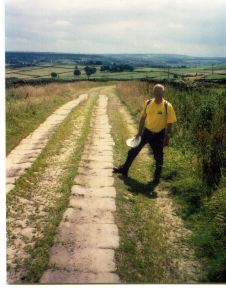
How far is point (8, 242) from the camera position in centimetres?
484

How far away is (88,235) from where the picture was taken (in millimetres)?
5082

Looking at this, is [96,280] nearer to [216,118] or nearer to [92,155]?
[92,155]

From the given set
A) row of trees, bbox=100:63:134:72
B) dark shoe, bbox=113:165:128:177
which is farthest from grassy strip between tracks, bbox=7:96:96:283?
row of trees, bbox=100:63:134:72

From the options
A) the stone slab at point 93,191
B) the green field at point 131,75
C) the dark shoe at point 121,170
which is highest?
the green field at point 131,75

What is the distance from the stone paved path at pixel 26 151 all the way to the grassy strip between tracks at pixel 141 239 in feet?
6.97

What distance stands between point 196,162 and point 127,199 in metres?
2.23

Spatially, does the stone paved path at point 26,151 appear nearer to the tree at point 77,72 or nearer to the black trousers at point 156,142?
the black trousers at point 156,142

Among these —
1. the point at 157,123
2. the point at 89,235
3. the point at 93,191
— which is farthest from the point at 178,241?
the point at 157,123

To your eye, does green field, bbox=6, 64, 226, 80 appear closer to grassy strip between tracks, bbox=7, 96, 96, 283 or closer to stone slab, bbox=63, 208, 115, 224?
grassy strip between tracks, bbox=7, 96, 96, 283

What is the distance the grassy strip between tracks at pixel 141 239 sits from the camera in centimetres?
434

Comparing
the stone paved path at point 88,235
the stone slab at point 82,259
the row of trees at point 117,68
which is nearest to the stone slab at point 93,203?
the stone paved path at point 88,235

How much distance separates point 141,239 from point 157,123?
2.91m

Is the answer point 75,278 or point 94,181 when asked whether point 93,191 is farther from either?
point 75,278

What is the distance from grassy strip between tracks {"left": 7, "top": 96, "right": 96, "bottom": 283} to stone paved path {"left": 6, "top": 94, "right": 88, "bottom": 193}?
0.19 m
